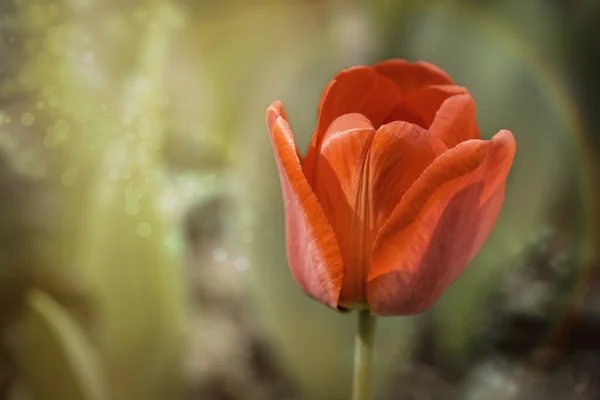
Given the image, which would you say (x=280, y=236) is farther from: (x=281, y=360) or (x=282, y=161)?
(x=282, y=161)

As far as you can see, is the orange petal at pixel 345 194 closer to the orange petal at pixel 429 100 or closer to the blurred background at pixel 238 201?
the orange petal at pixel 429 100

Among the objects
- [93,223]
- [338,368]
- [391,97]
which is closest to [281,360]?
[338,368]

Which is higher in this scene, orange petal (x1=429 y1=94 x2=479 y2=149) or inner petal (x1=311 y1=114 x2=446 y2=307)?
orange petal (x1=429 y1=94 x2=479 y2=149)

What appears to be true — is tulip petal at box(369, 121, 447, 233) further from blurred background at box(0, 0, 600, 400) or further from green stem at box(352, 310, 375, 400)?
blurred background at box(0, 0, 600, 400)

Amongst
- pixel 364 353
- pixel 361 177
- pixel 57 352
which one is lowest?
pixel 57 352

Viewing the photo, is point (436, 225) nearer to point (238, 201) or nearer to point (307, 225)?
point (307, 225)

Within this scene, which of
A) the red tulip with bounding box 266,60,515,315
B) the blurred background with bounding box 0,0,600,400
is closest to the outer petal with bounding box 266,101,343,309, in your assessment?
the red tulip with bounding box 266,60,515,315

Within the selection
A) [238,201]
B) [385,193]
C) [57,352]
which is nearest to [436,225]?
[385,193]

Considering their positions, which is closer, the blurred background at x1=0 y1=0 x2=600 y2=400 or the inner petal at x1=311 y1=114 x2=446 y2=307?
the inner petal at x1=311 y1=114 x2=446 y2=307
